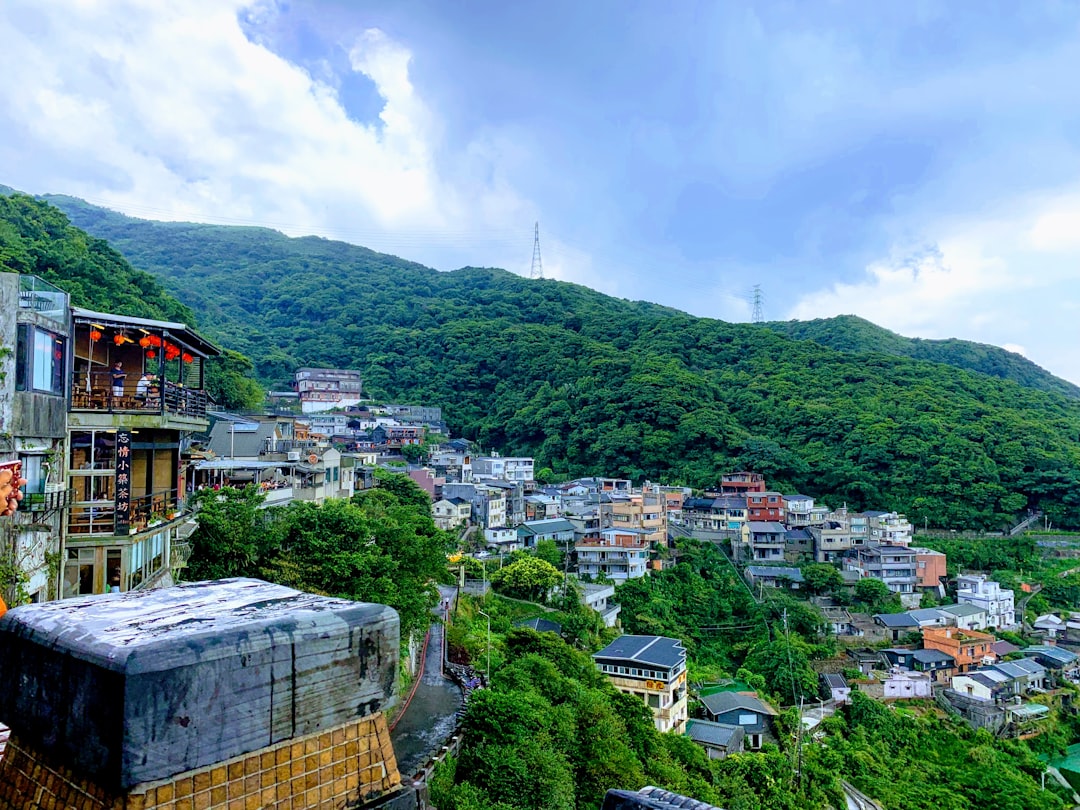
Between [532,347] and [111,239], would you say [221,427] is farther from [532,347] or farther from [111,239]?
[111,239]

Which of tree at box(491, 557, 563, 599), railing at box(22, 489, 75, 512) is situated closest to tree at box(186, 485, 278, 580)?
railing at box(22, 489, 75, 512)

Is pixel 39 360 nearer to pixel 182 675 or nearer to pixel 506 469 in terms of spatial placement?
pixel 182 675

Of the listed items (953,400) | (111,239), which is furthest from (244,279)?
(953,400)

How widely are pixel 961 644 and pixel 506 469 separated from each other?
34.1 metres

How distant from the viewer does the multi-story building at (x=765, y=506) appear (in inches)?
1993

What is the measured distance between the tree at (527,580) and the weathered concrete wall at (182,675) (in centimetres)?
3324

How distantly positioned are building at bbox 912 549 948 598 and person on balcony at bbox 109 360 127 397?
157ft

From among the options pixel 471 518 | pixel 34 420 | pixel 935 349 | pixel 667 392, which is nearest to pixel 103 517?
pixel 34 420

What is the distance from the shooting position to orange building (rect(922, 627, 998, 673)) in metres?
36.2

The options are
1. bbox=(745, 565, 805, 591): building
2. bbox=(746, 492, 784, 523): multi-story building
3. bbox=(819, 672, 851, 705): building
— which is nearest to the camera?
bbox=(819, 672, 851, 705): building

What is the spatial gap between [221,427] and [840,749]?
30760 mm

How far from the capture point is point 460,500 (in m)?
44.8

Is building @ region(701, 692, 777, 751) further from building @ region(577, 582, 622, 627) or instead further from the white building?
the white building

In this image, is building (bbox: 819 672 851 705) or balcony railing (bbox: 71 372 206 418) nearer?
balcony railing (bbox: 71 372 206 418)
